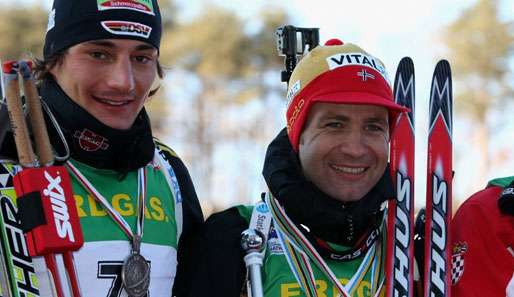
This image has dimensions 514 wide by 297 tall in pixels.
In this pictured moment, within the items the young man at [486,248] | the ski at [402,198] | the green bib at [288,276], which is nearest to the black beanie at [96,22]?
the green bib at [288,276]

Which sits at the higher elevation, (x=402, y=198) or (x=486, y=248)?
(x=402, y=198)

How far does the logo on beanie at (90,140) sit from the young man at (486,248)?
1.41 m

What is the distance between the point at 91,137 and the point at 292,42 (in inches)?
44.5

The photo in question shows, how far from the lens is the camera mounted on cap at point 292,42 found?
360cm

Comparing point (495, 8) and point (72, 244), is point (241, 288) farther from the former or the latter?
point (495, 8)

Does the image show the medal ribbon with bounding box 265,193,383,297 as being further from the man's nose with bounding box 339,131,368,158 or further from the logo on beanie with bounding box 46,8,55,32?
the logo on beanie with bounding box 46,8,55,32

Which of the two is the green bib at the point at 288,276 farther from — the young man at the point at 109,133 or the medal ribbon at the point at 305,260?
the young man at the point at 109,133

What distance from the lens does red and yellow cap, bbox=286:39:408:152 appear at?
117 inches

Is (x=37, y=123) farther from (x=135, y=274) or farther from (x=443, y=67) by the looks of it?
(x=443, y=67)

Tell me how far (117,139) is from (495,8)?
20.1m

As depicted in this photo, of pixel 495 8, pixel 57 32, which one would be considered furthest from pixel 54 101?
pixel 495 8

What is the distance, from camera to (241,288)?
2.88m

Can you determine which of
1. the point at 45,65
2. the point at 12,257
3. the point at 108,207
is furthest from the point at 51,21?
the point at 12,257

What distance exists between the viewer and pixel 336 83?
2.98m
